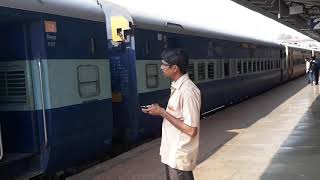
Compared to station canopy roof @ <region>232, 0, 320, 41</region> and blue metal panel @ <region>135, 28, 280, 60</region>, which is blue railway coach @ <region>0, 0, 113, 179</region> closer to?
blue metal panel @ <region>135, 28, 280, 60</region>

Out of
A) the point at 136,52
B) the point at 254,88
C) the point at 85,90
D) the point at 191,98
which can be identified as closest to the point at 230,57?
the point at 254,88

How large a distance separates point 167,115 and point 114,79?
544cm

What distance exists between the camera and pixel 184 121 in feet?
13.4

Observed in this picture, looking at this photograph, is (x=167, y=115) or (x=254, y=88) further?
(x=254, y=88)

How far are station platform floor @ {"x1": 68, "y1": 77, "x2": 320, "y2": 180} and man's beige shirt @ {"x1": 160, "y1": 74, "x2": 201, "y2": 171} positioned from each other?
10.8 feet

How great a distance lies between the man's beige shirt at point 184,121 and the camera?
408 centimetres

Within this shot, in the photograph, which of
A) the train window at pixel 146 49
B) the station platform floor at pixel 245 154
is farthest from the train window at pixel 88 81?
the train window at pixel 146 49

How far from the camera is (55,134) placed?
268 inches

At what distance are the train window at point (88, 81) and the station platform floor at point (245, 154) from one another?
4.00 ft

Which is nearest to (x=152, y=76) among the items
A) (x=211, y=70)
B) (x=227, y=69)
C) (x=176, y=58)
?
(x=211, y=70)

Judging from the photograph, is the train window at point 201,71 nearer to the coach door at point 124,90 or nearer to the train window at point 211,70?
the train window at point 211,70

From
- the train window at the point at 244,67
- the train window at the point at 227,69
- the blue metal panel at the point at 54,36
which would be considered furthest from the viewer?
the train window at the point at 244,67

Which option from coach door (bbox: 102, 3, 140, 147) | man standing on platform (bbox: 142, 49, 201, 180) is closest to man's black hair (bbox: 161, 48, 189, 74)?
man standing on platform (bbox: 142, 49, 201, 180)

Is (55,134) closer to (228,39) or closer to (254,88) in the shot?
(228,39)
